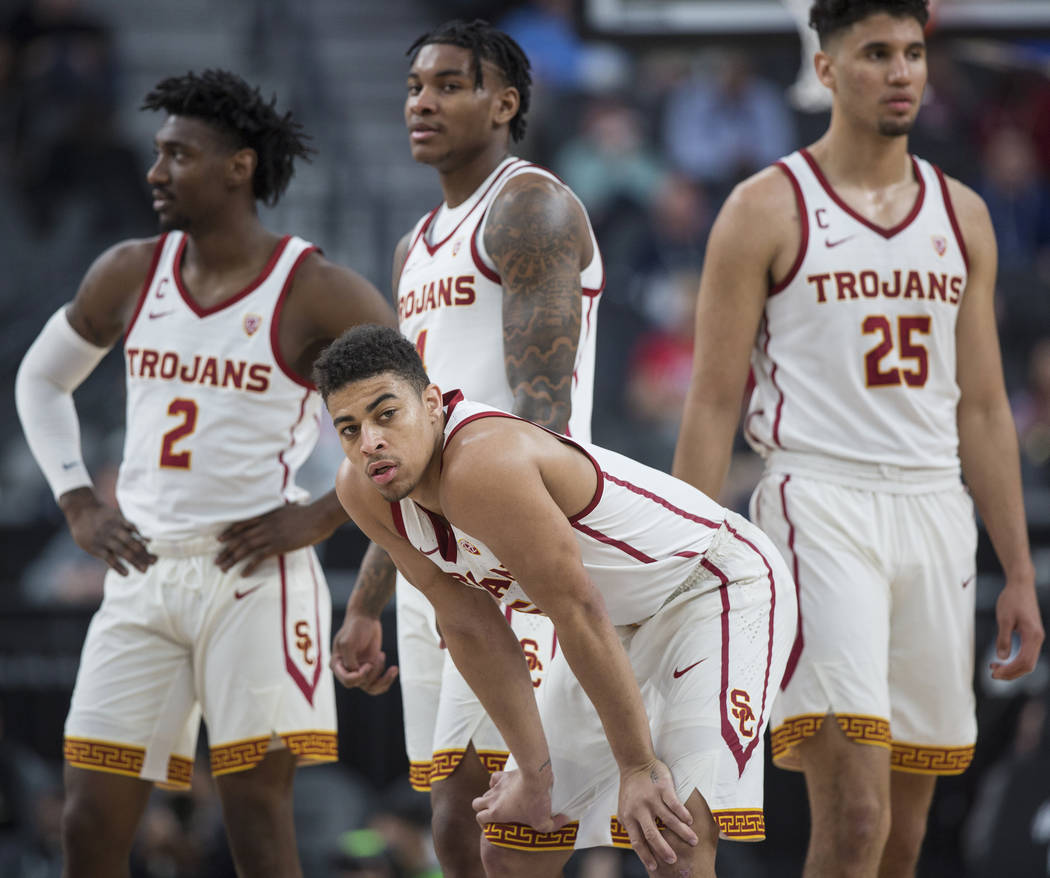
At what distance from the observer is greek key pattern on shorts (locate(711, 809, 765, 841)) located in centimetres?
306

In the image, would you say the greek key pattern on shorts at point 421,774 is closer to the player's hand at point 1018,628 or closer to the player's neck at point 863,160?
the player's hand at point 1018,628

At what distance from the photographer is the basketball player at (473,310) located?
11.9 ft

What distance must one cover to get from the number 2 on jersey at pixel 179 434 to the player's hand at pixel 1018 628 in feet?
7.81

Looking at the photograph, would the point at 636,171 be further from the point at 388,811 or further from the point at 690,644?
the point at 690,644

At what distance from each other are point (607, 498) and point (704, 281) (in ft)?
3.82

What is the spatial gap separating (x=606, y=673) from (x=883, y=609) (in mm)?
1266

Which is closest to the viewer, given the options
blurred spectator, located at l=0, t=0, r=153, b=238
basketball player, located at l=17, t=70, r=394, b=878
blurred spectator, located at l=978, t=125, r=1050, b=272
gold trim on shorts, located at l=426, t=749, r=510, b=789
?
gold trim on shorts, located at l=426, t=749, r=510, b=789

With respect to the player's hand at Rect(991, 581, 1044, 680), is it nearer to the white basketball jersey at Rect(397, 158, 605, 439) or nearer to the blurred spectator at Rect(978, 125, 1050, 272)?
the white basketball jersey at Rect(397, 158, 605, 439)

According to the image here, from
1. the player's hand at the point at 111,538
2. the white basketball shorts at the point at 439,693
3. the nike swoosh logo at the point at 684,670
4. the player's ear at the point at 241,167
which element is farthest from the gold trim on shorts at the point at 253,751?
the player's ear at the point at 241,167

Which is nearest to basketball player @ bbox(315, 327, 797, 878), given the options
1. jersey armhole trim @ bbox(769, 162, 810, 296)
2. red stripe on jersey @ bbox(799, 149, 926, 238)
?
jersey armhole trim @ bbox(769, 162, 810, 296)

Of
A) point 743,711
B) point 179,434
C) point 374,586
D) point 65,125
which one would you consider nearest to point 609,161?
point 65,125

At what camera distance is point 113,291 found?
4484 mm

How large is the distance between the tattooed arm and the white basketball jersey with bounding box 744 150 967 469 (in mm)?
687

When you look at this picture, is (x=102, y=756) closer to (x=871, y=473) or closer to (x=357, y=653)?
(x=357, y=653)
